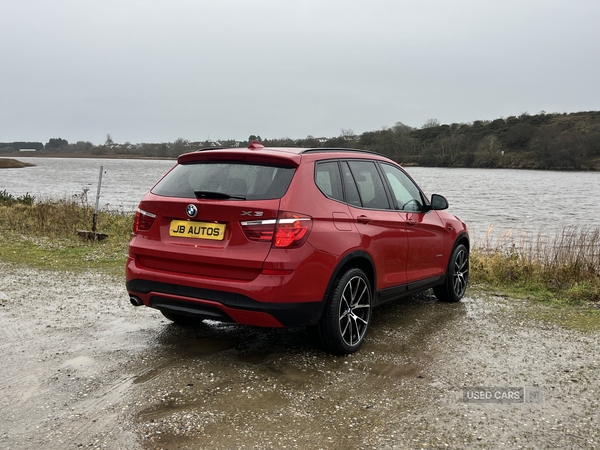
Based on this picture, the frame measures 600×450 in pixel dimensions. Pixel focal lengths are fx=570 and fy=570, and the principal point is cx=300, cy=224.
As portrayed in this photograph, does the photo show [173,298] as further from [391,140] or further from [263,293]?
[391,140]

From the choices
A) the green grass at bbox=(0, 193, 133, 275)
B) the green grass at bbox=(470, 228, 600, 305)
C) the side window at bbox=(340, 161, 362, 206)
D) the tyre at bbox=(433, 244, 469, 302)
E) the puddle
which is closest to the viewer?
the puddle

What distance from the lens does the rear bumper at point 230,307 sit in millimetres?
4090

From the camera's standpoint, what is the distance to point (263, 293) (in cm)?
406

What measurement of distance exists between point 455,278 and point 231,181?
3653mm

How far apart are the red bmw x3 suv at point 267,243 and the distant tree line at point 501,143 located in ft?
188

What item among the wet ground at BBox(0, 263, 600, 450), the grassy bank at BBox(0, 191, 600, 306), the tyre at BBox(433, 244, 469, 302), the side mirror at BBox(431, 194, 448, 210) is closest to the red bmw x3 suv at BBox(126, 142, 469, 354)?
the wet ground at BBox(0, 263, 600, 450)

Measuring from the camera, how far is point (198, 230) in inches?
169

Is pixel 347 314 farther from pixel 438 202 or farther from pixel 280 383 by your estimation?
pixel 438 202

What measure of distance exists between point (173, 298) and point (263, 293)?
0.76 meters

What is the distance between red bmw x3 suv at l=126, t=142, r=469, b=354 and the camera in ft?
13.4

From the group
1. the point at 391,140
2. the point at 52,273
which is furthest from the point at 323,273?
the point at 391,140

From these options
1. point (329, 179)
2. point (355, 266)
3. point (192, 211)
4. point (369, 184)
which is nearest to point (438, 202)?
point (369, 184)

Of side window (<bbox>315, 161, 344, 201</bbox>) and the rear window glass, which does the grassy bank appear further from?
the rear window glass

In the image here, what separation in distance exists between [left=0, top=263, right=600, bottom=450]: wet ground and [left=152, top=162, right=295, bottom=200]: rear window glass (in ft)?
4.36
